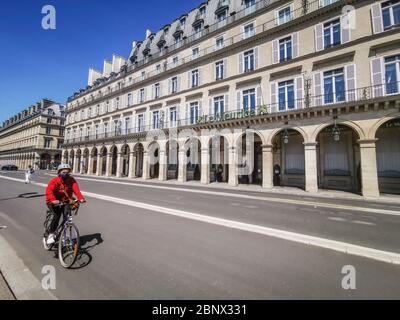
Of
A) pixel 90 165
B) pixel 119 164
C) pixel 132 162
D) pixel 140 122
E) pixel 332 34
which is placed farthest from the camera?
pixel 90 165

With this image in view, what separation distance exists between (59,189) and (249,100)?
59.8ft

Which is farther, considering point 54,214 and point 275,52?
point 275,52

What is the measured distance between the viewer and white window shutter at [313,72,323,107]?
1556 cm

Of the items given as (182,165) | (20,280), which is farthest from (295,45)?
(20,280)

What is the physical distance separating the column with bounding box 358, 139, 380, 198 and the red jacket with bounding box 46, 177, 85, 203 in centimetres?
1643

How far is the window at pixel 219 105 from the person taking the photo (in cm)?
2115

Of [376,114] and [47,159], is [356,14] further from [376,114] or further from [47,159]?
[47,159]

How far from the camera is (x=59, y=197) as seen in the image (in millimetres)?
4051

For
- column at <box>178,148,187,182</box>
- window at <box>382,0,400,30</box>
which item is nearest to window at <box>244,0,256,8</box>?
window at <box>382,0,400,30</box>

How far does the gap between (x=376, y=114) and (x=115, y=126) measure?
31.9 metres

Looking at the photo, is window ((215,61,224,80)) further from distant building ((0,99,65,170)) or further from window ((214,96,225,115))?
distant building ((0,99,65,170))

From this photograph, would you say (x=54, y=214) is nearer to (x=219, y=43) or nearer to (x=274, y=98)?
(x=274, y=98)

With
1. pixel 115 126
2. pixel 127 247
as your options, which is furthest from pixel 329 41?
pixel 115 126
